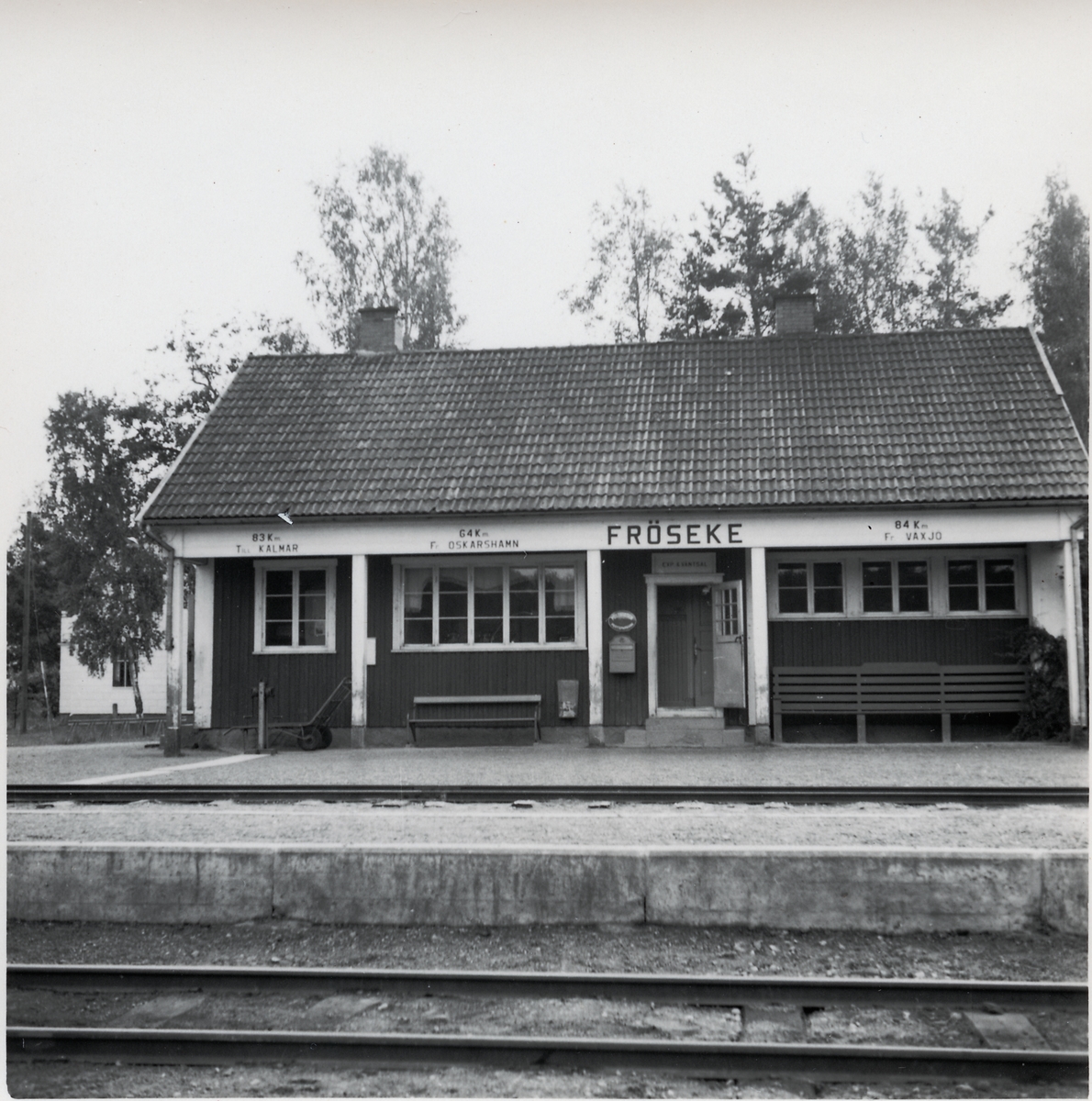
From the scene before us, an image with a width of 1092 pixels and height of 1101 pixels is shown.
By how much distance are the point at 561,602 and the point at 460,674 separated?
1.84 metres

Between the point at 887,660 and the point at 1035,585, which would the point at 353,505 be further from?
the point at 1035,585

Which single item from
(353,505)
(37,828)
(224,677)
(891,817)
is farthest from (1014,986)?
(224,677)

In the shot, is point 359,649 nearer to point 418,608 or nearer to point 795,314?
point 418,608

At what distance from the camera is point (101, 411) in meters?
29.0

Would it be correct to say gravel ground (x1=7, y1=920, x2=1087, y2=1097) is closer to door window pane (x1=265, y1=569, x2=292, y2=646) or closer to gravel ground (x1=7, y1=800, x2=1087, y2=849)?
gravel ground (x1=7, y1=800, x2=1087, y2=849)

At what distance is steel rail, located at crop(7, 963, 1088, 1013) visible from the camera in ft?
19.7

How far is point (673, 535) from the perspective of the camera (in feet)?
52.9

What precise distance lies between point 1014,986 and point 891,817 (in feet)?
11.4

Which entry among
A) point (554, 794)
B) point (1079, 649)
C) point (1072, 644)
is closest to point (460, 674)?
point (554, 794)

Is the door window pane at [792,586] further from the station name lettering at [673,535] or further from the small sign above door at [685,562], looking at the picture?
the station name lettering at [673,535]

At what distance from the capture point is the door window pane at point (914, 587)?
16.8 meters

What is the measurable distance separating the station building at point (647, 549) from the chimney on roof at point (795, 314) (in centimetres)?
172

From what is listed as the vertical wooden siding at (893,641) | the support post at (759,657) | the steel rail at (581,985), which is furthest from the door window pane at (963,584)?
the steel rail at (581,985)

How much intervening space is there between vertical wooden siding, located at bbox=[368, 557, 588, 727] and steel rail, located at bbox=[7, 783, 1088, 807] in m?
5.35
